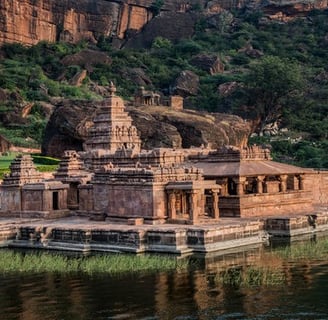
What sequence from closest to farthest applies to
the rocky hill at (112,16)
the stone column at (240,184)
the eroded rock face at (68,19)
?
the stone column at (240,184) < the eroded rock face at (68,19) < the rocky hill at (112,16)

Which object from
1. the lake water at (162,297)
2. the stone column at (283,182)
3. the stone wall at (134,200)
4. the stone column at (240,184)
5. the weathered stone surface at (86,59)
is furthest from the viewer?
the weathered stone surface at (86,59)

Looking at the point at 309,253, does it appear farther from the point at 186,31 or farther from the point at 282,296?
the point at 186,31

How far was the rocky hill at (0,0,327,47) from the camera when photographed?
8506 centimetres

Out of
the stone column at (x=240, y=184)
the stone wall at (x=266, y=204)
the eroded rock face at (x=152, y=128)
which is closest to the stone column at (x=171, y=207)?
the stone wall at (x=266, y=204)

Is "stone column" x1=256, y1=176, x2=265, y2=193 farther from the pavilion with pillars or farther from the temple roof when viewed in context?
the temple roof

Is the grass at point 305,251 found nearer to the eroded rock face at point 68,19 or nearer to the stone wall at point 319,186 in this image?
the stone wall at point 319,186

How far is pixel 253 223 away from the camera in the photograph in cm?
2770

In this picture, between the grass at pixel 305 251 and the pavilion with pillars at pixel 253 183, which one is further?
the pavilion with pillars at pixel 253 183

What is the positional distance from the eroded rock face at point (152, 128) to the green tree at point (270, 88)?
17298mm

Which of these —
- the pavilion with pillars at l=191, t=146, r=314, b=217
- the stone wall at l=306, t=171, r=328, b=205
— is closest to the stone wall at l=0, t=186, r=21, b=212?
the pavilion with pillars at l=191, t=146, r=314, b=217

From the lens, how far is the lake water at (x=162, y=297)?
17.4 m

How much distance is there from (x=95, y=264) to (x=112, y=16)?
7499 cm

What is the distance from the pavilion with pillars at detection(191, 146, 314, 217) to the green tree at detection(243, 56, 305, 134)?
2914 cm

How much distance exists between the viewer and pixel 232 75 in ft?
266
